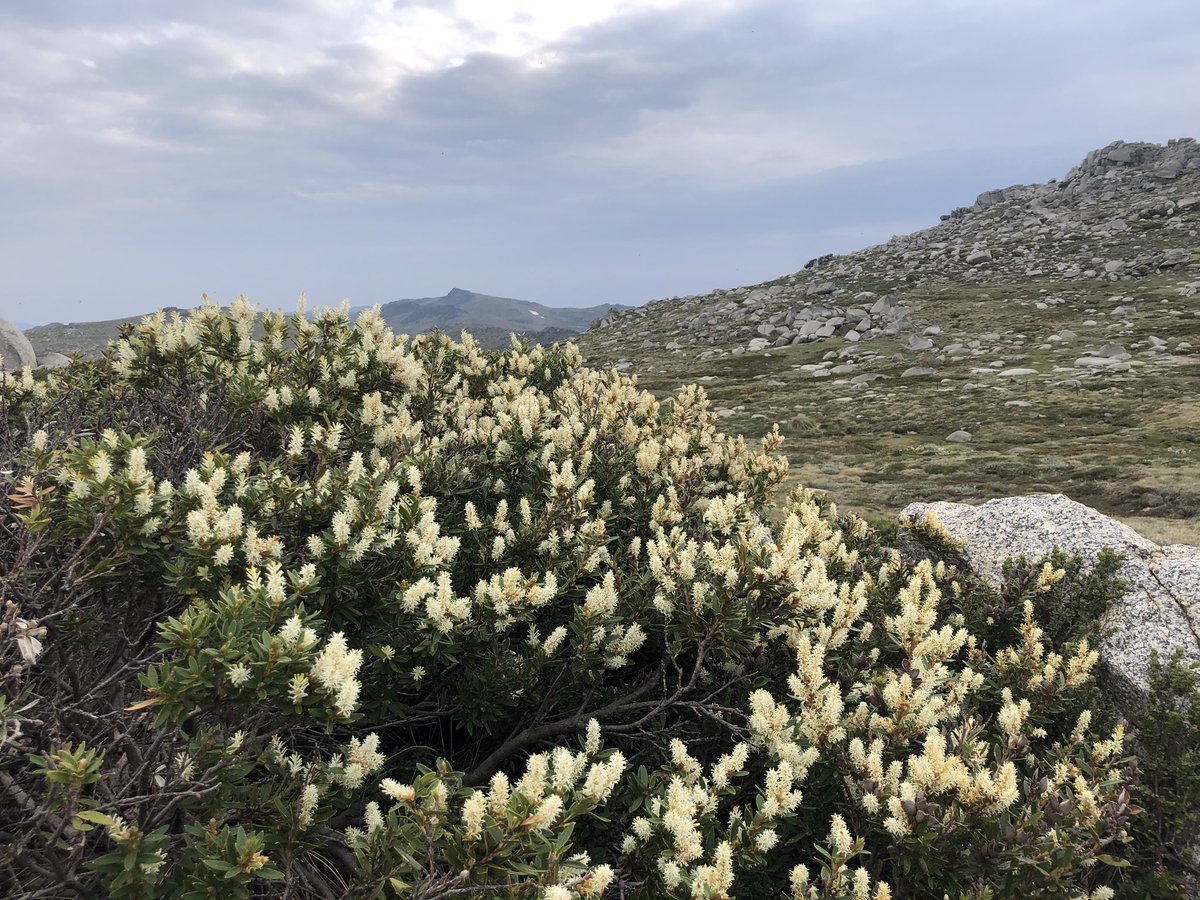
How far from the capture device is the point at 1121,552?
7.37 metres

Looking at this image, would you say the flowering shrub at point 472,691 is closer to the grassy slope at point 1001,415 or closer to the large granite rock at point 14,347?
the grassy slope at point 1001,415

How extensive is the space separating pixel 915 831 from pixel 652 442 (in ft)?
15.2

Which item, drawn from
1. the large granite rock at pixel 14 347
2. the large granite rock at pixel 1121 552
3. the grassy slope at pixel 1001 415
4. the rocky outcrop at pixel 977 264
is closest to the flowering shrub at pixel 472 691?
the large granite rock at pixel 1121 552

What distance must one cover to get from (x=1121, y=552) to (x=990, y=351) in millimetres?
40630

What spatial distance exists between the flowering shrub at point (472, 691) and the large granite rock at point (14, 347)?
3811cm

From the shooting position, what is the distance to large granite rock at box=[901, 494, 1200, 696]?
6.27 metres

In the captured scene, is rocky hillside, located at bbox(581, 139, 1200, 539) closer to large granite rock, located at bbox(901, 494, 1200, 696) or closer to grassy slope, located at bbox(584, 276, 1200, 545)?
grassy slope, located at bbox(584, 276, 1200, 545)

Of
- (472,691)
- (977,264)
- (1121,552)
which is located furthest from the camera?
(977,264)

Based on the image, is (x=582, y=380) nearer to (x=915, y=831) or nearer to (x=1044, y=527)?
(x=1044, y=527)

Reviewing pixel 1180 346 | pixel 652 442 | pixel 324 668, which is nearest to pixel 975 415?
pixel 1180 346

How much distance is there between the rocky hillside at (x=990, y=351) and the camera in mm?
19453

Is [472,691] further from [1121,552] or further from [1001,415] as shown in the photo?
[1001,415]

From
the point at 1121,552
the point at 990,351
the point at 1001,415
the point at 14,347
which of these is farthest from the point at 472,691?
the point at 990,351

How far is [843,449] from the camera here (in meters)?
24.5
